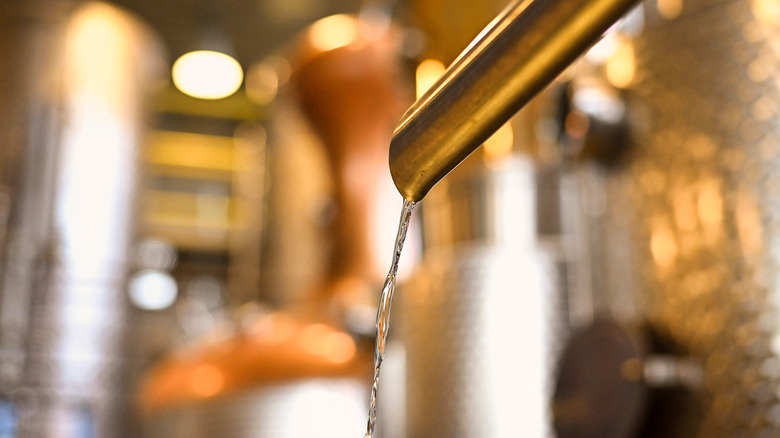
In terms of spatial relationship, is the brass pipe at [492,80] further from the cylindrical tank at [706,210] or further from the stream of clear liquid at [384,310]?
the cylindrical tank at [706,210]

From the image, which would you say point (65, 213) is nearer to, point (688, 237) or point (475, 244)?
point (475, 244)

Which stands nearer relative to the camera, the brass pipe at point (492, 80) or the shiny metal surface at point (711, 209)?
the brass pipe at point (492, 80)

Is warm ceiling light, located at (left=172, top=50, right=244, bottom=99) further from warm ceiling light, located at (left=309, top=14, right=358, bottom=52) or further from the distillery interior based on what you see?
warm ceiling light, located at (left=309, top=14, right=358, bottom=52)

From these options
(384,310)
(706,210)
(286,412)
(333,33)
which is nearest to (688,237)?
(706,210)

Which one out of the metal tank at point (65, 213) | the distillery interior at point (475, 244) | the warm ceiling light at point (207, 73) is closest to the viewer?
the distillery interior at point (475, 244)

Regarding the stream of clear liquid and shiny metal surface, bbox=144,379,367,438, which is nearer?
the stream of clear liquid

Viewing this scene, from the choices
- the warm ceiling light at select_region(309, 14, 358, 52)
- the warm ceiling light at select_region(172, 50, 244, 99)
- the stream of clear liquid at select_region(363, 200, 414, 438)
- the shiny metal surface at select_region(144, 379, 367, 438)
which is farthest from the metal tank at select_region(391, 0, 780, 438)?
the warm ceiling light at select_region(172, 50, 244, 99)

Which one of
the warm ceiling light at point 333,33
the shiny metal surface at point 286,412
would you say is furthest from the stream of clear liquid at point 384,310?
the warm ceiling light at point 333,33

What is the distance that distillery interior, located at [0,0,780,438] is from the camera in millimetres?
296

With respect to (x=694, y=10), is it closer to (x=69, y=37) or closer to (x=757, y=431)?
(x=757, y=431)

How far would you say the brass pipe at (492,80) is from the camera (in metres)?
0.16

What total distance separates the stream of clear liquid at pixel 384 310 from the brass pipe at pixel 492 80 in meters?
0.03

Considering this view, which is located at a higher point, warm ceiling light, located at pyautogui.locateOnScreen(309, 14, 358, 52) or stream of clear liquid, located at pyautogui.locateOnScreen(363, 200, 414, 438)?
warm ceiling light, located at pyautogui.locateOnScreen(309, 14, 358, 52)

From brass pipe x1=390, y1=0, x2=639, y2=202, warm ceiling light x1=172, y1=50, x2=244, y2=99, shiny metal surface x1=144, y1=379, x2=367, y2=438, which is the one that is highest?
warm ceiling light x1=172, y1=50, x2=244, y2=99
